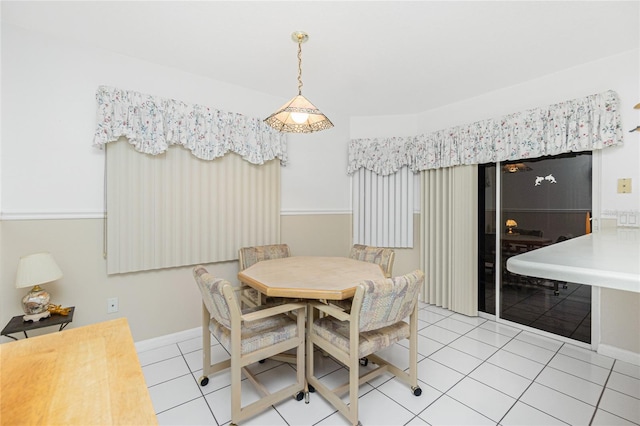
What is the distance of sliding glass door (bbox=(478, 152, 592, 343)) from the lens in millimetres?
2773

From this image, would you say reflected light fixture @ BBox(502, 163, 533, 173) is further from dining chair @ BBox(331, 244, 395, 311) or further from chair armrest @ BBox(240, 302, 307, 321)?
chair armrest @ BBox(240, 302, 307, 321)

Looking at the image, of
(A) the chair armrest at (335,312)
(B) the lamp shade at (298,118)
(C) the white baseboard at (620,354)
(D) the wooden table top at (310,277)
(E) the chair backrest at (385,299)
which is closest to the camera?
(E) the chair backrest at (385,299)

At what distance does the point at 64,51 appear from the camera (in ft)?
7.40

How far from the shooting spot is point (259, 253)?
3059 millimetres

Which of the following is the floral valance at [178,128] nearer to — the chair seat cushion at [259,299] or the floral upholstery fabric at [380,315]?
the chair seat cushion at [259,299]

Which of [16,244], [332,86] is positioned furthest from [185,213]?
[332,86]

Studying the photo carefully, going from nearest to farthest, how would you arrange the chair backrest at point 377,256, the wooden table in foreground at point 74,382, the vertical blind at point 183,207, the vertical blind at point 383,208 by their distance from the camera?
the wooden table in foreground at point 74,382 < the vertical blind at point 183,207 < the chair backrest at point 377,256 < the vertical blind at point 383,208

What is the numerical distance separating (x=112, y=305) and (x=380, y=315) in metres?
2.26

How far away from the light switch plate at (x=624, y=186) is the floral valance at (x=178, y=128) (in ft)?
10.3

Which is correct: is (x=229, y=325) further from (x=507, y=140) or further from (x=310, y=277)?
(x=507, y=140)

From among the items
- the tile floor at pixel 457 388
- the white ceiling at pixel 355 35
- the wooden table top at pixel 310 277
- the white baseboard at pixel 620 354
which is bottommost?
the tile floor at pixel 457 388

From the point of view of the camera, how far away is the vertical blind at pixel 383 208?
13.0ft

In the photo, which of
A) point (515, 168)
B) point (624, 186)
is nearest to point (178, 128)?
point (515, 168)

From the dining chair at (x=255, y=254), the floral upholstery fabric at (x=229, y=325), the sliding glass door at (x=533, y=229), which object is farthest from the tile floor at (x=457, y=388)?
the dining chair at (x=255, y=254)
